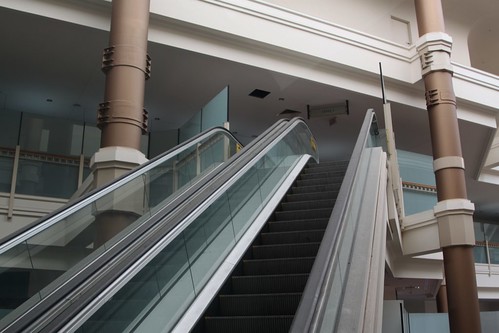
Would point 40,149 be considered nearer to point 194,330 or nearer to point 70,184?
point 70,184

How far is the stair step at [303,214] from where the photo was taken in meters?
5.83

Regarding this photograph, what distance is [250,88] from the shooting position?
1119 centimetres

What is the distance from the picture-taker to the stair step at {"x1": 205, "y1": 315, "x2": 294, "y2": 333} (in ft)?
12.3

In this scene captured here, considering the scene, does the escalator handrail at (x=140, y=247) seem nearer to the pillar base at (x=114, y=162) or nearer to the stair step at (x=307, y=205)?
the stair step at (x=307, y=205)

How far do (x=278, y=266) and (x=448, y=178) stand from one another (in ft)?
23.2

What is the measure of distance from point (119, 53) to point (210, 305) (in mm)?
4432

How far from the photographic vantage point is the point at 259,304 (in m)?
4.10

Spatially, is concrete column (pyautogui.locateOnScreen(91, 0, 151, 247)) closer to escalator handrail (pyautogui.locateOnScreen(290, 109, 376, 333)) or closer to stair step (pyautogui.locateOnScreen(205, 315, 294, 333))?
stair step (pyautogui.locateOnScreen(205, 315, 294, 333))

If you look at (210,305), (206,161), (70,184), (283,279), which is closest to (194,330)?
(210,305)

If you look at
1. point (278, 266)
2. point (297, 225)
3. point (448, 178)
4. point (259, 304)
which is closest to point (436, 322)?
point (448, 178)

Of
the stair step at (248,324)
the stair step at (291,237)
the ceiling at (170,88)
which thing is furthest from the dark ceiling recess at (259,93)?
the stair step at (248,324)

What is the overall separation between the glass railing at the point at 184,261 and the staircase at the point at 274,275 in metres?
0.22

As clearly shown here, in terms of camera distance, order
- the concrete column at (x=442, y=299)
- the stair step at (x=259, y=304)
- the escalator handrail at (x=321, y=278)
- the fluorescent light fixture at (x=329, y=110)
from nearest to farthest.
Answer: the escalator handrail at (x=321, y=278) → the stair step at (x=259, y=304) → the fluorescent light fixture at (x=329, y=110) → the concrete column at (x=442, y=299)

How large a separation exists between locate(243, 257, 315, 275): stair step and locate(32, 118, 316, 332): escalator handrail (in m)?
0.73
